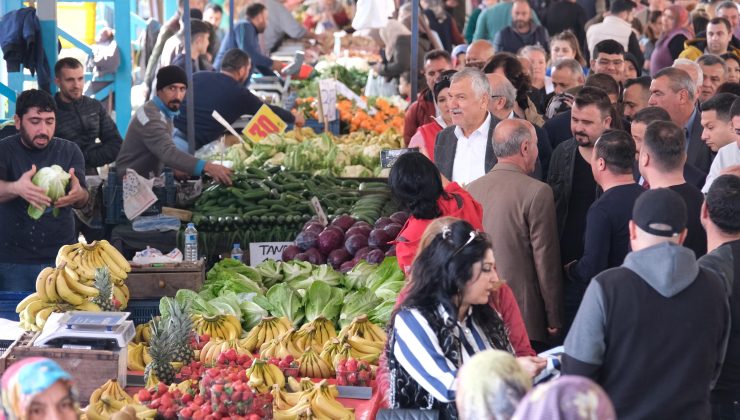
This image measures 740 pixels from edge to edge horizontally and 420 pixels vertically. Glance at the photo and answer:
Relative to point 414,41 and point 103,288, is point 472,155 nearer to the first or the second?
point 103,288

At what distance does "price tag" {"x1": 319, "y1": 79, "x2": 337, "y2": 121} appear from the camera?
36.3ft

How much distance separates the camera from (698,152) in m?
6.59

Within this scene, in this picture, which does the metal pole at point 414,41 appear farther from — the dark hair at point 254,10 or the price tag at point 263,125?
the dark hair at point 254,10

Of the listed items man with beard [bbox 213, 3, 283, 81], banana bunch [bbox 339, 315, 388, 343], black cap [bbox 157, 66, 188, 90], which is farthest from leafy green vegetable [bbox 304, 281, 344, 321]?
man with beard [bbox 213, 3, 283, 81]

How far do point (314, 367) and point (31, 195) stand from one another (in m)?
2.11

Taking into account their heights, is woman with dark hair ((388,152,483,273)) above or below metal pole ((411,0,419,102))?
below

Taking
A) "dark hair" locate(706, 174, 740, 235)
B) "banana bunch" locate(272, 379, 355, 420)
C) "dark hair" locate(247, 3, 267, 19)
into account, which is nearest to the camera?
"dark hair" locate(706, 174, 740, 235)

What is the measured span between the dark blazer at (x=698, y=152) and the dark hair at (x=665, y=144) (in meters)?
1.97

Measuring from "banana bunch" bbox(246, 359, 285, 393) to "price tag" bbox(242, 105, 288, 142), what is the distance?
5.32m

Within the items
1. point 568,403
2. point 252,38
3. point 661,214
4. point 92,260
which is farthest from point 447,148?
point 252,38

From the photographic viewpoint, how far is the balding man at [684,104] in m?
6.61

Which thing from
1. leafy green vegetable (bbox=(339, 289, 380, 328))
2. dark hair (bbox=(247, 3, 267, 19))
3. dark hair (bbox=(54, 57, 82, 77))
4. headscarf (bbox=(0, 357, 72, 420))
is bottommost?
leafy green vegetable (bbox=(339, 289, 380, 328))

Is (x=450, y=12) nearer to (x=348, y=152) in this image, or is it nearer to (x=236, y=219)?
(x=348, y=152)

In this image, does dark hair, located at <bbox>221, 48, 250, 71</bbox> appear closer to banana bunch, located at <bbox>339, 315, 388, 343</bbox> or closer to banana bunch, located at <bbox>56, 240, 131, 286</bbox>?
banana bunch, located at <bbox>56, 240, 131, 286</bbox>
